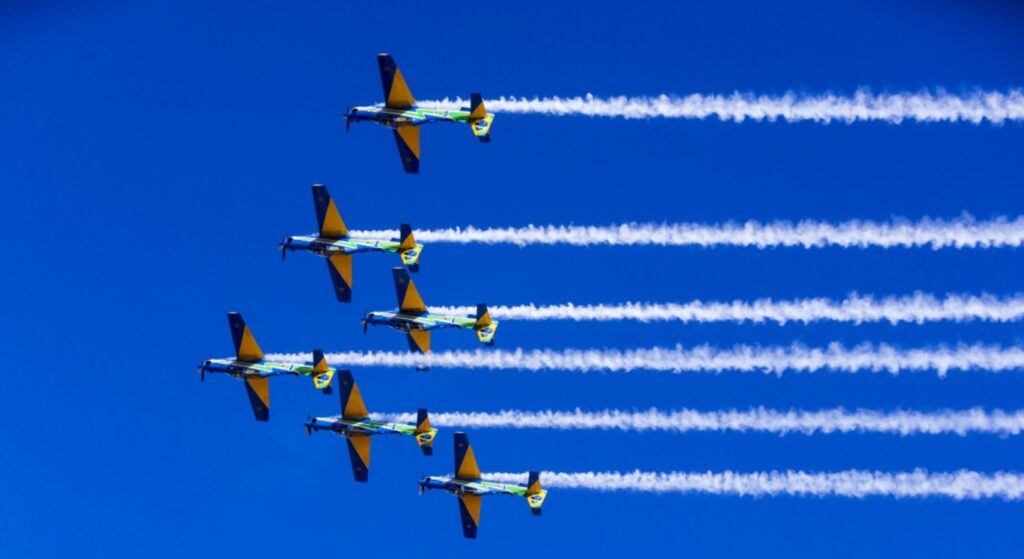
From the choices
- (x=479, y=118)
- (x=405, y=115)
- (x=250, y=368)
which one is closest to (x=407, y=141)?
(x=405, y=115)

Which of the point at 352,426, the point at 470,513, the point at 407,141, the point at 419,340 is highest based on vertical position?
the point at 407,141

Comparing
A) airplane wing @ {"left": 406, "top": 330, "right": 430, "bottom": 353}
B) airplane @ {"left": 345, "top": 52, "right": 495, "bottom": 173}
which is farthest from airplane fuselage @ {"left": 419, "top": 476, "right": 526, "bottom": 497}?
airplane @ {"left": 345, "top": 52, "right": 495, "bottom": 173}

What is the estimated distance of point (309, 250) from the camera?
72.5 metres

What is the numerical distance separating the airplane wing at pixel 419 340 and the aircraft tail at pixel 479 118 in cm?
968

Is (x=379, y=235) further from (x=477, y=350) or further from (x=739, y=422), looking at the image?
(x=739, y=422)

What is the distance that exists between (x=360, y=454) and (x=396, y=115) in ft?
51.5

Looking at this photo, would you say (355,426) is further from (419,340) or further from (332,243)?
(332,243)

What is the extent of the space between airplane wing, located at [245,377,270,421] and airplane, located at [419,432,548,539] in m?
7.87

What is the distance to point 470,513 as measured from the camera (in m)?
74.2

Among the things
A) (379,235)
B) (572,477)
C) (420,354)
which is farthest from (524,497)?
(379,235)

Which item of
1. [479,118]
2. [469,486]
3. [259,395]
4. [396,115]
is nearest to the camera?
[479,118]

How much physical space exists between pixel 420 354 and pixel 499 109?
38.7 ft

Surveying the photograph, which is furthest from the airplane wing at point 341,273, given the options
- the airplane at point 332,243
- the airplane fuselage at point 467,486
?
the airplane fuselage at point 467,486

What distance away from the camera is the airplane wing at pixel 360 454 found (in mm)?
74938
